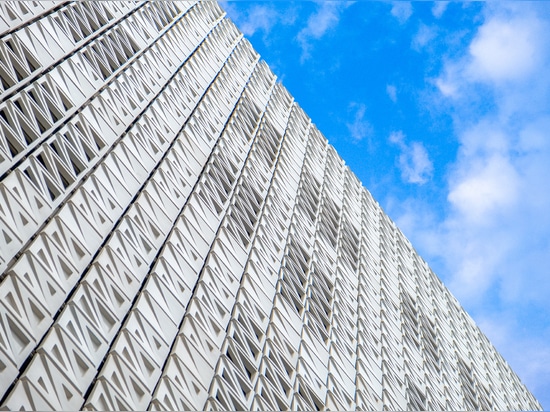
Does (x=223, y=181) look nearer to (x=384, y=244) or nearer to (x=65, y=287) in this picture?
(x=65, y=287)

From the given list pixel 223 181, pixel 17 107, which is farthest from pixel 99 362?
pixel 223 181

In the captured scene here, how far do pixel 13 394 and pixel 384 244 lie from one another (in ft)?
140

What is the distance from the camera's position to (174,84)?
141 feet

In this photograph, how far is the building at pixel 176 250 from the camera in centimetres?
2289

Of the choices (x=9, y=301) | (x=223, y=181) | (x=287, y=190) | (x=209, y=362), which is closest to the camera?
(x=9, y=301)

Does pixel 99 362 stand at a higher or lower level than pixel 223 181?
lower

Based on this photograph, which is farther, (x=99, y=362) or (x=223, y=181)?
(x=223, y=181)

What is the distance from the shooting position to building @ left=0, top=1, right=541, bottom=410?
22.9m

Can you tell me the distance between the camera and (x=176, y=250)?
1200 inches

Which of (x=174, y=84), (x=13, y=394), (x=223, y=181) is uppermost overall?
(x=174, y=84)

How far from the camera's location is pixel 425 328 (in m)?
51.8

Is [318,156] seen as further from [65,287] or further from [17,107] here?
[65,287]

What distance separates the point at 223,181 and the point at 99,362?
18114mm

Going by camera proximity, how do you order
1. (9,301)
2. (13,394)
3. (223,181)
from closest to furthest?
(13,394) → (9,301) → (223,181)
